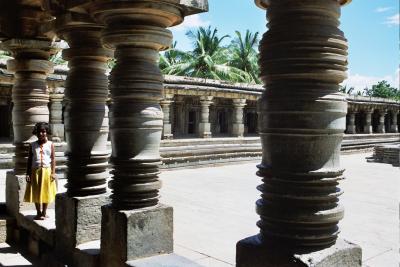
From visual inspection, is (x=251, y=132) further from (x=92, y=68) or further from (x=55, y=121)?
(x=92, y=68)

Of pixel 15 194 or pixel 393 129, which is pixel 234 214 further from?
pixel 393 129

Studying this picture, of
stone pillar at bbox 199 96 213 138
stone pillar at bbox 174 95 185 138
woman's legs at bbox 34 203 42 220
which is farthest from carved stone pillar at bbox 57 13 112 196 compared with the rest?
stone pillar at bbox 174 95 185 138

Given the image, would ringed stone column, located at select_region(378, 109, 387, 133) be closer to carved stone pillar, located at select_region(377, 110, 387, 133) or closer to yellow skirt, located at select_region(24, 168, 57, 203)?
carved stone pillar, located at select_region(377, 110, 387, 133)

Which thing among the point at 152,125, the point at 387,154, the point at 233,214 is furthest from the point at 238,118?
the point at 152,125

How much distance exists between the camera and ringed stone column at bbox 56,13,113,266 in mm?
3990

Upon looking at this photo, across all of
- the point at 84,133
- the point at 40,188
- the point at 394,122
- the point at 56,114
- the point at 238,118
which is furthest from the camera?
Answer: the point at 394,122

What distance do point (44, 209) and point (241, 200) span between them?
13.5ft

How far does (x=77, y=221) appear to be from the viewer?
12.9 feet

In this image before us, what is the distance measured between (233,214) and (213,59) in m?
34.7

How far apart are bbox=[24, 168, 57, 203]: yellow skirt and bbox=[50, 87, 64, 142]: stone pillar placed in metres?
12.3

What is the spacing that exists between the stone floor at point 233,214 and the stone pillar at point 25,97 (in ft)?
3.04

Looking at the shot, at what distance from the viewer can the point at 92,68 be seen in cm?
407

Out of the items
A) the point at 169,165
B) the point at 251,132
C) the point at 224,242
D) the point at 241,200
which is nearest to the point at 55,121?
the point at 169,165

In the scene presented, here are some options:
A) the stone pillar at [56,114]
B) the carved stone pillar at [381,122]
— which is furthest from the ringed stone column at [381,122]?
the stone pillar at [56,114]
